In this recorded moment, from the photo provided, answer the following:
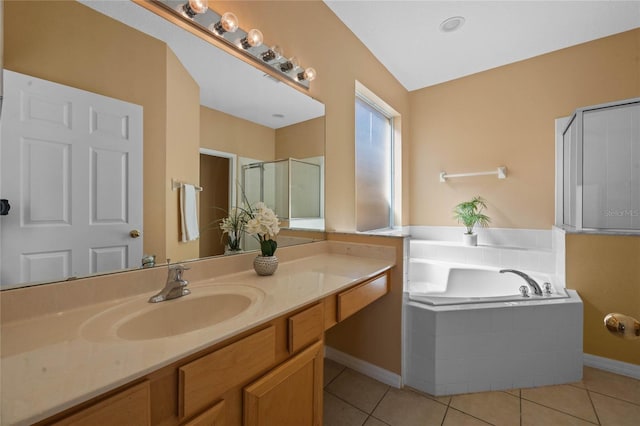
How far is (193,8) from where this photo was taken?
110 cm

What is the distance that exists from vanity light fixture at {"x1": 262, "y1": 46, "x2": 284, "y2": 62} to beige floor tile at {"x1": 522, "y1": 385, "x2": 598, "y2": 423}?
2.42 metres

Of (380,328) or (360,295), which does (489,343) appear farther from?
(360,295)

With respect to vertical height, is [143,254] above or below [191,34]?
below

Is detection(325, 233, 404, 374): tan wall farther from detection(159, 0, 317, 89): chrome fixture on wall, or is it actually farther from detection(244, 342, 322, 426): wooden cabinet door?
detection(159, 0, 317, 89): chrome fixture on wall

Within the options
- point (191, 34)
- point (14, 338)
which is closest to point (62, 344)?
point (14, 338)

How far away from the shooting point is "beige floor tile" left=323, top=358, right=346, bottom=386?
5.50 ft

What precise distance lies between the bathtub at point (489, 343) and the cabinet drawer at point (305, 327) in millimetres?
792

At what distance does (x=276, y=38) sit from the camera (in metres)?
1.54

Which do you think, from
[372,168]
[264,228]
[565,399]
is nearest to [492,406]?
[565,399]

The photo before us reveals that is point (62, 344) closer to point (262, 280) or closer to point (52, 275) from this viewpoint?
point (52, 275)

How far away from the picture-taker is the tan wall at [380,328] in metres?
1.58

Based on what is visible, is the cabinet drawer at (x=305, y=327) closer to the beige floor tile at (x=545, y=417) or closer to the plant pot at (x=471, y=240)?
the beige floor tile at (x=545, y=417)

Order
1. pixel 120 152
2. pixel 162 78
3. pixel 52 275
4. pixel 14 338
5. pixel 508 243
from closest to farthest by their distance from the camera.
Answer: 1. pixel 14 338
2. pixel 52 275
3. pixel 120 152
4. pixel 162 78
5. pixel 508 243

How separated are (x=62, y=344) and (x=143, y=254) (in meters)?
0.40
